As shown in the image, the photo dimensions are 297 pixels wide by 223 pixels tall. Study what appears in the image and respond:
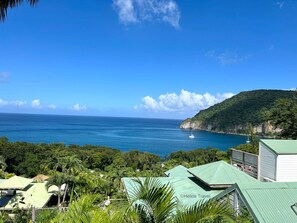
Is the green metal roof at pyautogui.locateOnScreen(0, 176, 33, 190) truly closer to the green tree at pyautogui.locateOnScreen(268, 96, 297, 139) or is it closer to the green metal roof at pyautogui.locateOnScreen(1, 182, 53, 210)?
the green metal roof at pyautogui.locateOnScreen(1, 182, 53, 210)

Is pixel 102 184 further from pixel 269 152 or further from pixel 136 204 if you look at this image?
pixel 136 204

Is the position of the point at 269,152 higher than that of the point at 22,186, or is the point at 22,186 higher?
the point at 269,152

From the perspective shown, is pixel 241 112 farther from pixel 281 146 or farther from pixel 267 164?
pixel 281 146

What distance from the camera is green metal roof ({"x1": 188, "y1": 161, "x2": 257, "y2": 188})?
33.2 feet

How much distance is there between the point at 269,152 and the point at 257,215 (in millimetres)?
6733

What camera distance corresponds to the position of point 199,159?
139 feet

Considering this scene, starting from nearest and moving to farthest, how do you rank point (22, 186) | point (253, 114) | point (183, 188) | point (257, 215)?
point (257, 215) < point (183, 188) < point (22, 186) < point (253, 114)

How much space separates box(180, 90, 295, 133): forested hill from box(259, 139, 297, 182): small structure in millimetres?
117405

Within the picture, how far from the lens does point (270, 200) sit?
6527mm

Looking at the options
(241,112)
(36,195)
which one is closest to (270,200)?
(36,195)

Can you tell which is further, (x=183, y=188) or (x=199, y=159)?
(x=199, y=159)

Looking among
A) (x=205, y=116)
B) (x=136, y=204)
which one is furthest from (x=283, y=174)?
→ (x=205, y=116)

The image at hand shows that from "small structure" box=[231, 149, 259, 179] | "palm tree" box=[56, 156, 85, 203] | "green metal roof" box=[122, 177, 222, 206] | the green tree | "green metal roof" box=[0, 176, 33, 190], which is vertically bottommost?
"green metal roof" box=[0, 176, 33, 190]

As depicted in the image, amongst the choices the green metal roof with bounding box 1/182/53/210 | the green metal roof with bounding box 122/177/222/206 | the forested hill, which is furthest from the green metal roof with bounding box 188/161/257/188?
the forested hill
